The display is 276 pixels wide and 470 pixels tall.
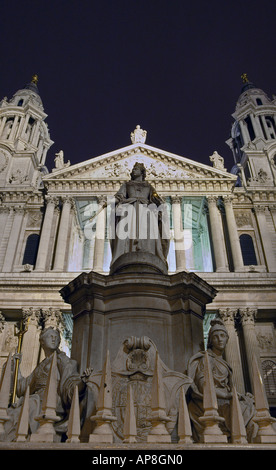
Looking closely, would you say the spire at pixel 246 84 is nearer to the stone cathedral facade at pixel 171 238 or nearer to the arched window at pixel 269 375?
the stone cathedral facade at pixel 171 238

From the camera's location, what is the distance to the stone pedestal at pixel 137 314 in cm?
608

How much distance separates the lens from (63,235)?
28.3 m

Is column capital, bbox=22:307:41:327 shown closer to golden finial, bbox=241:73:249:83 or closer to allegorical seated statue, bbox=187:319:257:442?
allegorical seated statue, bbox=187:319:257:442

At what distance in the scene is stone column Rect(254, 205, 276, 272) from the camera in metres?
27.5

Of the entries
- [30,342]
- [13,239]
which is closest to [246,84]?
[13,239]

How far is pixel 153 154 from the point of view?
32625 mm

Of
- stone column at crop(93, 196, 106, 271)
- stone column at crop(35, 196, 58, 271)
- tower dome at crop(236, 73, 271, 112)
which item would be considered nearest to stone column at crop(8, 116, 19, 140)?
stone column at crop(35, 196, 58, 271)

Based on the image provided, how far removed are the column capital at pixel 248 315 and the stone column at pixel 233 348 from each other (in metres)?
0.41

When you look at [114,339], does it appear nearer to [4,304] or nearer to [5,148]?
[4,304]

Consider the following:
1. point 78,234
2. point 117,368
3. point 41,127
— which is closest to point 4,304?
point 78,234

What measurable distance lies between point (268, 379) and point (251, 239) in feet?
35.1

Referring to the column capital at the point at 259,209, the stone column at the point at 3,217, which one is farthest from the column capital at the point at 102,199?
the column capital at the point at 259,209

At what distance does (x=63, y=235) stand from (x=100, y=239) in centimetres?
272

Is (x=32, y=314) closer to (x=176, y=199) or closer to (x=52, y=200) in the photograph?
(x=52, y=200)
